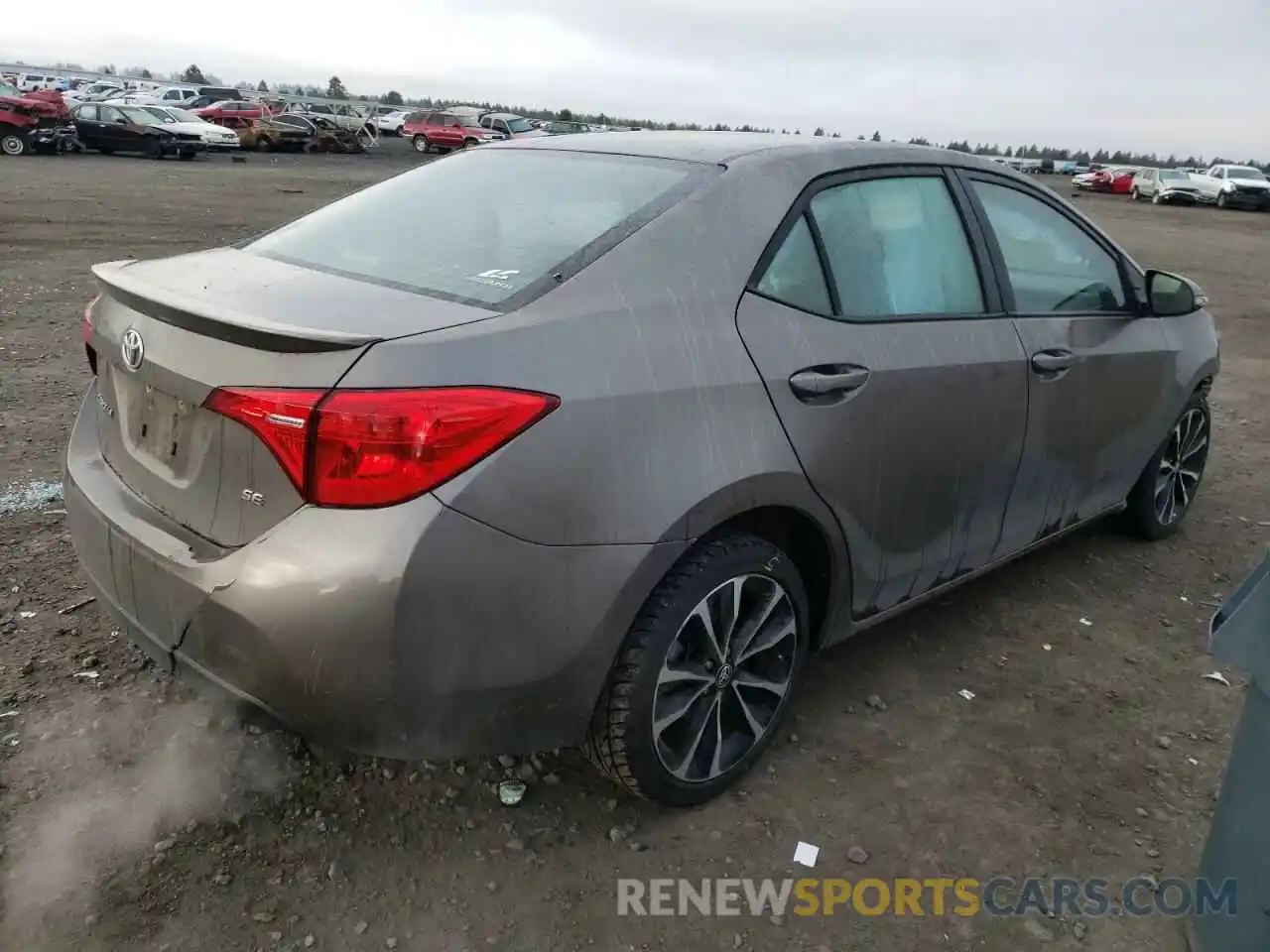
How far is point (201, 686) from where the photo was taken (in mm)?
2221

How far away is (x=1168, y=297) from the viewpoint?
4.06 metres

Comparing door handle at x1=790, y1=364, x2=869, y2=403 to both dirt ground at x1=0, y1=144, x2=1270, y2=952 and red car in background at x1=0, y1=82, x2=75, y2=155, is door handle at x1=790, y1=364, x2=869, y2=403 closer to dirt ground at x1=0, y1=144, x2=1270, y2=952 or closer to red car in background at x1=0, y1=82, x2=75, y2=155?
dirt ground at x1=0, y1=144, x2=1270, y2=952

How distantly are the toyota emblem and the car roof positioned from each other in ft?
4.56

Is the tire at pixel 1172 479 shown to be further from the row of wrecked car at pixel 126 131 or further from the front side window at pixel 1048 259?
the row of wrecked car at pixel 126 131

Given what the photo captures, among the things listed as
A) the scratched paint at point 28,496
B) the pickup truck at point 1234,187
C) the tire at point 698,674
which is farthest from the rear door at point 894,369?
the pickup truck at point 1234,187

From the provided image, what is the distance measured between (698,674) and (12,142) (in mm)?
29666

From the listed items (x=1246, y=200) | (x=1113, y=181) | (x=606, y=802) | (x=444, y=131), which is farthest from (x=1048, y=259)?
(x=1113, y=181)

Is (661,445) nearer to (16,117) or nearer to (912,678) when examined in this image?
(912,678)

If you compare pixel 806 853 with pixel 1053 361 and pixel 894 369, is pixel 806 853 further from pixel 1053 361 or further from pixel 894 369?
pixel 1053 361

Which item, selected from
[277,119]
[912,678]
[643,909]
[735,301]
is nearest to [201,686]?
[643,909]

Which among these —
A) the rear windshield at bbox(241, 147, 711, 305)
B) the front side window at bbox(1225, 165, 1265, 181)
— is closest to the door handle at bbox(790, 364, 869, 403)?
the rear windshield at bbox(241, 147, 711, 305)

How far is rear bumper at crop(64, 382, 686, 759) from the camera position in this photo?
1.97 metres

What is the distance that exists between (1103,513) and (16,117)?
29066 mm

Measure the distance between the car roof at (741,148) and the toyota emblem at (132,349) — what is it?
1.39m
